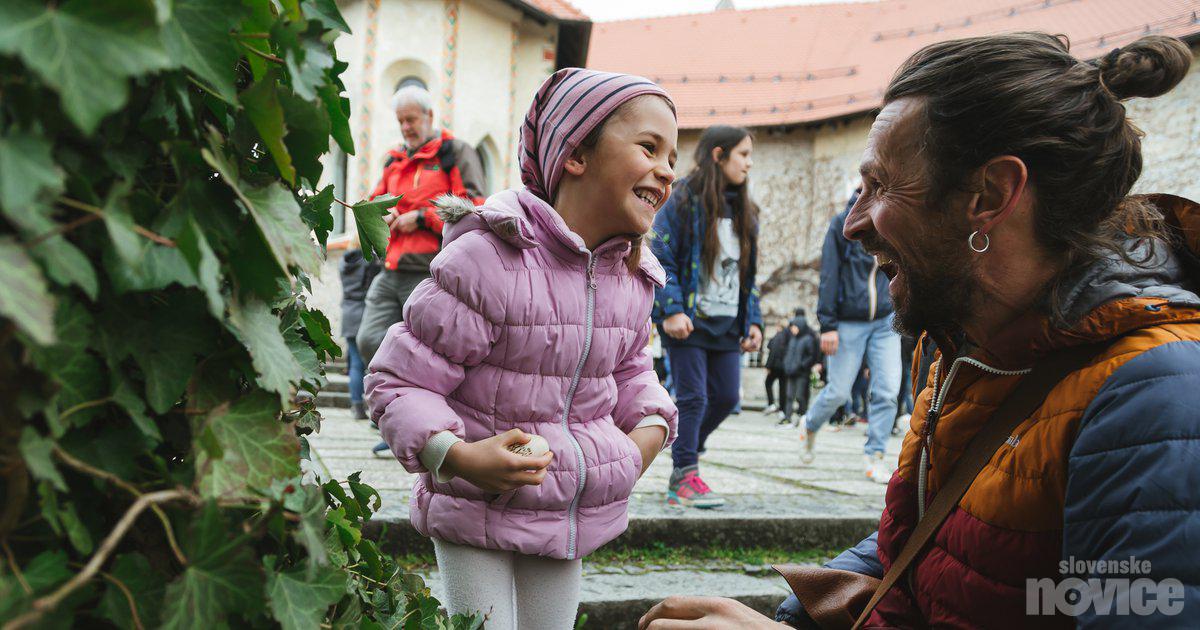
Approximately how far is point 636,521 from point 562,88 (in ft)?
6.42

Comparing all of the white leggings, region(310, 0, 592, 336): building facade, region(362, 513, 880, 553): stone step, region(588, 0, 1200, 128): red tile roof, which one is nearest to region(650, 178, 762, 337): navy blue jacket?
region(362, 513, 880, 553): stone step

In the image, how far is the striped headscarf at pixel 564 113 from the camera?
6.74 feet

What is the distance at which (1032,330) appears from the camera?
58.7 inches

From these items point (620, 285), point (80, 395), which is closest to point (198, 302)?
point (80, 395)

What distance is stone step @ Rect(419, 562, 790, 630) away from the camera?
9.36 feet

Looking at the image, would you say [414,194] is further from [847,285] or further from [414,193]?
[847,285]

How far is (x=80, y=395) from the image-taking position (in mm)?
615

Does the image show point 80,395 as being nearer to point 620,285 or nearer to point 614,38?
point 620,285

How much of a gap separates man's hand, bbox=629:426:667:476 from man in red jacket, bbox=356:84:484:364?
9.63ft

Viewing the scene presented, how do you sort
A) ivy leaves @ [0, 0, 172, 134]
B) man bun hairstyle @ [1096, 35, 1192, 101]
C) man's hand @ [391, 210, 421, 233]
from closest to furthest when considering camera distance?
1. ivy leaves @ [0, 0, 172, 134]
2. man bun hairstyle @ [1096, 35, 1192, 101]
3. man's hand @ [391, 210, 421, 233]

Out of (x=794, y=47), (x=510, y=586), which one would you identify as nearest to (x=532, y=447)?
(x=510, y=586)

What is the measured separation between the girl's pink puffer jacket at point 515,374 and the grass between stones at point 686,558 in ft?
4.13

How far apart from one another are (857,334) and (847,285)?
1.20 ft

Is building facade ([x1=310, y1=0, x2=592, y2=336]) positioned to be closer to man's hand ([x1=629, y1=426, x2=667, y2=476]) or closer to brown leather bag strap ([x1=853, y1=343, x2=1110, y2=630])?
man's hand ([x1=629, y1=426, x2=667, y2=476])
